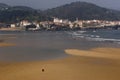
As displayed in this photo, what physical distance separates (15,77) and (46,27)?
125 metres

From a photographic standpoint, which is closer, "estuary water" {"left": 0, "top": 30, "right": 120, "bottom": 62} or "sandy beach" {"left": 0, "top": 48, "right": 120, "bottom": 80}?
"sandy beach" {"left": 0, "top": 48, "right": 120, "bottom": 80}

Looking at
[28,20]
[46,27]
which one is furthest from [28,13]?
[46,27]

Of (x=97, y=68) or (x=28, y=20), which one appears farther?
(x=28, y=20)

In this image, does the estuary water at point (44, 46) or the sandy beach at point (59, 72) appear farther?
the estuary water at point (44, 46)

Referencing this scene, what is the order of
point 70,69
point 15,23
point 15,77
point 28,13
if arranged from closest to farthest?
point 15,77 → point 70,69 → point 15,23 → point 28,13

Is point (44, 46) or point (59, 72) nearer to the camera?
point (59, 72)

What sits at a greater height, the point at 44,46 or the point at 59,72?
the point at 59,72

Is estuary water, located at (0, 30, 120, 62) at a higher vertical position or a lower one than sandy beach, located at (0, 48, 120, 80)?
lower

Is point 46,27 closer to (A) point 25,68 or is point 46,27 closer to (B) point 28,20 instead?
(B) point 28,20

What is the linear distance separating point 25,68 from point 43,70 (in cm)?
148

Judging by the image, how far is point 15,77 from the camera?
47.5 feet

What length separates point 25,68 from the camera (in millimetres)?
17219

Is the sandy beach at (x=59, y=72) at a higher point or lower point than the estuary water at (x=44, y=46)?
higher

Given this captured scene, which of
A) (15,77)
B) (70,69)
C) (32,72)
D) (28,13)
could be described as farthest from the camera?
(28,13)
